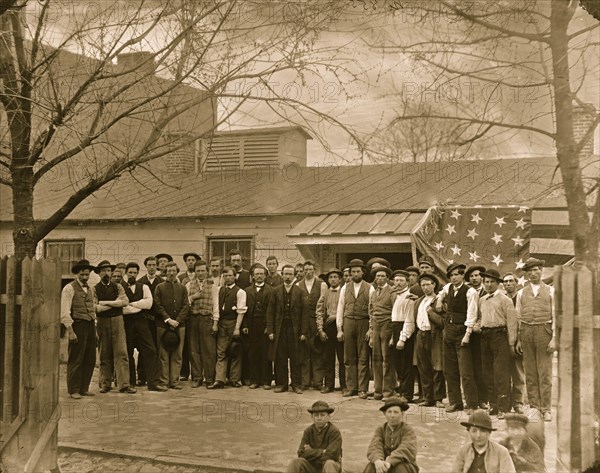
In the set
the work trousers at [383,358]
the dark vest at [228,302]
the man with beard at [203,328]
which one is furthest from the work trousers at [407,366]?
the man with beard at [203,328]

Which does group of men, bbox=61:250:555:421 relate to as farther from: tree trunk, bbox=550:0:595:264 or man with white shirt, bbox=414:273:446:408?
tree trunk, bbox=550:0:595:264

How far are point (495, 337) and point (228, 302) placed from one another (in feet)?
13.9

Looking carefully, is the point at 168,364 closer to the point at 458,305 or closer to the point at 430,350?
the point at 430,350

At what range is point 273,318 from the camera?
1198 cm

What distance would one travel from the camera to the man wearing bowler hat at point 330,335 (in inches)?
461

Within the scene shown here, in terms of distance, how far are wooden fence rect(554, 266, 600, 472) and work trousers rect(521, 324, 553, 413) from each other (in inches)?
154

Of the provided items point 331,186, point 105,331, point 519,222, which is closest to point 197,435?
point 105,331

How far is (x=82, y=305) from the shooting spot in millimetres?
11109

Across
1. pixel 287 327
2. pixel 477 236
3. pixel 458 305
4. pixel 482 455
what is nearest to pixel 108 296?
pixel 287 327

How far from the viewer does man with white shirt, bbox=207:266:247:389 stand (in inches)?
472

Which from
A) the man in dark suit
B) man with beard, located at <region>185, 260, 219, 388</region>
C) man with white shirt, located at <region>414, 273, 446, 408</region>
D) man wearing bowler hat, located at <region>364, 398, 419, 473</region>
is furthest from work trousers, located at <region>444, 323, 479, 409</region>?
man with beard, located at <region>185, 260, 219, 388</region>

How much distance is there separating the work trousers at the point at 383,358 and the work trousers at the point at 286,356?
1333 millimetres

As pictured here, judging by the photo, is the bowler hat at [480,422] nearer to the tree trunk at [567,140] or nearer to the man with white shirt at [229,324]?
the tree trunk at [567,140]

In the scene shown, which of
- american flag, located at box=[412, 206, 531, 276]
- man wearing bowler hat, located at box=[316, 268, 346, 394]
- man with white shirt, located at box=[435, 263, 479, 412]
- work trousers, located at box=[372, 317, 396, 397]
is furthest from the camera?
american flag, located at box=[412, 206, 531, 276]
